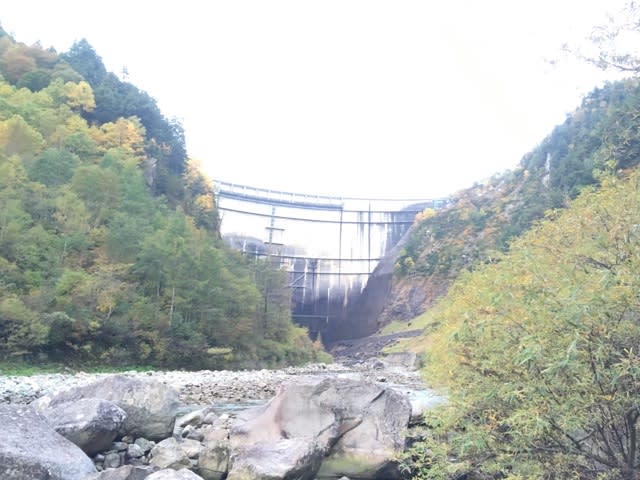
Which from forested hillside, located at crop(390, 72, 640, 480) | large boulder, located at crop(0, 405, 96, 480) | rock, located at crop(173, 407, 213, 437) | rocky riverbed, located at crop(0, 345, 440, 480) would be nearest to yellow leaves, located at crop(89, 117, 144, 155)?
rock, located at crop(173, 407, 213, 437)

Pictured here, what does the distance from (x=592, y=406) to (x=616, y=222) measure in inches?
59.7

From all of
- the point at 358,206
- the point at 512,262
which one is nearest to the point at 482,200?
the point at 358,206

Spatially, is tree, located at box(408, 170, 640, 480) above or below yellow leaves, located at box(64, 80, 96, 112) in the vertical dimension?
below

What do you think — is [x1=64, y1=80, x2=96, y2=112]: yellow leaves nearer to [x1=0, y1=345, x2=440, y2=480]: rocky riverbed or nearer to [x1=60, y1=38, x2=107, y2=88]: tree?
[x1=60, y1=38, x2=107, y2=88]: tree

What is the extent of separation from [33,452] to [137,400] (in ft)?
11.2

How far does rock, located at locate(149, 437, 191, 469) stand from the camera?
8.20 meters

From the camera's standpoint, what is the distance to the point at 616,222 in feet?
14.8

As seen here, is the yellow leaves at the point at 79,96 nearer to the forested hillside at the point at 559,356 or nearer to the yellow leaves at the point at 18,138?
the yellow leaves at the point at 18,138

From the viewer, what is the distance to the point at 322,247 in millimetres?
78438

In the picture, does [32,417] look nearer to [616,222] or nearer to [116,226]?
[616,222]

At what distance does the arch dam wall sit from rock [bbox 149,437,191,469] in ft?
208

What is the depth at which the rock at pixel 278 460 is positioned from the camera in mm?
7480

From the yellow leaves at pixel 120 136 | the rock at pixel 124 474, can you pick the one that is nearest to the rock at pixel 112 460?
the rock at pixel 124 474

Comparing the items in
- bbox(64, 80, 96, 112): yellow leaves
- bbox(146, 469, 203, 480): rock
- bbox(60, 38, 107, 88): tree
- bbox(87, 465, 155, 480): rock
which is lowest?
bbox(87, 465, 155, 480): rock
